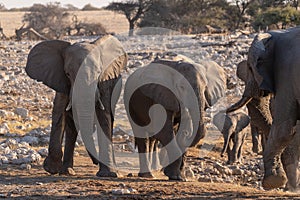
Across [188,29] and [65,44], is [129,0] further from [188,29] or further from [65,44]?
[65,44]

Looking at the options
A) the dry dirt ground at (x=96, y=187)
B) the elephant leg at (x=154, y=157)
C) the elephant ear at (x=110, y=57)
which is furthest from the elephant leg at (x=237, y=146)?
the elephant ear at (x=110, y=57)

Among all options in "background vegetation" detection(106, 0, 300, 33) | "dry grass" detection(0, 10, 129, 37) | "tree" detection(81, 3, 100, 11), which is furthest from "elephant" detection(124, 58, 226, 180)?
"tree" detection(81, 3, 100, 11)

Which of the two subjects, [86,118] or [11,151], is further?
[11,151]

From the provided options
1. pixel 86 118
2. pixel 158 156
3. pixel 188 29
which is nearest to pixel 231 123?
pixel 158 156

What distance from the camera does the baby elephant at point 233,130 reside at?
29.1ft

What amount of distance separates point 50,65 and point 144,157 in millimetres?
1237

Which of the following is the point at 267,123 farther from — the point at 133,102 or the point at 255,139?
the point at 255,139

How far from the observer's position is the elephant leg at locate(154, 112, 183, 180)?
6.81 metres

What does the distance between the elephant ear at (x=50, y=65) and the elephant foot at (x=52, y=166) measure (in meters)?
0.58

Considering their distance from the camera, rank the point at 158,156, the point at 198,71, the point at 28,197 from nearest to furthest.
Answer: the point at 28,197 < the point at 198,71 < the point at 158,156

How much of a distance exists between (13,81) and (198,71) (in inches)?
324

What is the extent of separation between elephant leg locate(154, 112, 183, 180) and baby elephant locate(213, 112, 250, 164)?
6.22ft

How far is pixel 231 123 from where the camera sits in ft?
30.3

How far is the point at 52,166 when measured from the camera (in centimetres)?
698
